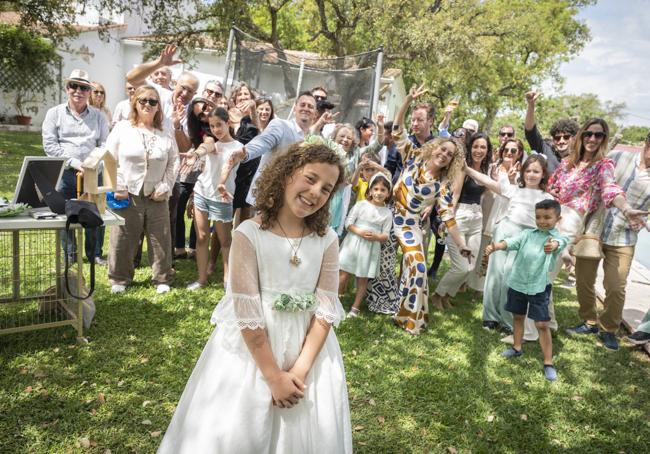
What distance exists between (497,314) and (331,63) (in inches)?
277

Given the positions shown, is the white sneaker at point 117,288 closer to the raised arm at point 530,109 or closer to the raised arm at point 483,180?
the raised arm at point 483,180

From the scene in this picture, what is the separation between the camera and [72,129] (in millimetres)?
5172

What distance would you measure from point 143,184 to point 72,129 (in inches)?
46.6

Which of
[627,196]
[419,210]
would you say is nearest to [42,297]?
[419,210]

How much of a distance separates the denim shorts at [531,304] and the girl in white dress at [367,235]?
4.68 feet

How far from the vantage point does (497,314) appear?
5.27 meters

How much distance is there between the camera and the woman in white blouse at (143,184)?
184 inches

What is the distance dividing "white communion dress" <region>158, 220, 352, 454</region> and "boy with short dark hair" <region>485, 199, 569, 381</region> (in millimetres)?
2749

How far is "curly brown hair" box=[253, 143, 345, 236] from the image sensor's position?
211 cm

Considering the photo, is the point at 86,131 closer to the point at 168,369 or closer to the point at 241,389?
the point at 168,369

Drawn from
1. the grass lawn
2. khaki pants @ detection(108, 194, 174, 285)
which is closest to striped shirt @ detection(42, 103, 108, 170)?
khaki pants @ detection(108, 194, 174, 285)

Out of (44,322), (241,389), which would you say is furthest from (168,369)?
(241,389)

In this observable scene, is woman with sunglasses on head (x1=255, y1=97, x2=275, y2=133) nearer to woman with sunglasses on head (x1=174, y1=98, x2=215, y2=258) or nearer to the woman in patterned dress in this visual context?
woman with sunglasses on head (x1=174, y1=98, x2=215, y2=258)

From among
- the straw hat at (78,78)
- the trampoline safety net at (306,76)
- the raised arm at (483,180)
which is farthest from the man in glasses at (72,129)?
the trampoline safety net at (306,76)
